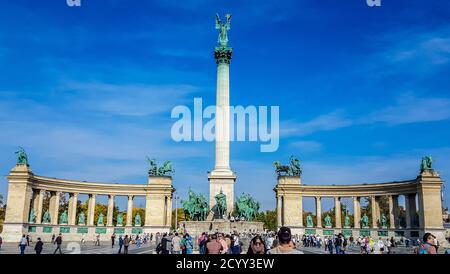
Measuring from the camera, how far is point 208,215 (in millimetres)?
67312

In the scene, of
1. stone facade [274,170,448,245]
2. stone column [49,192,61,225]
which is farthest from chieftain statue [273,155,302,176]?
stone column [49,192,61,225]

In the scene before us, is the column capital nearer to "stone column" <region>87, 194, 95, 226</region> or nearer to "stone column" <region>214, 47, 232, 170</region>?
"stone column" <region>214, 47, 232, 170</region>

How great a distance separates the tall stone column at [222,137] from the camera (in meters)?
67.9

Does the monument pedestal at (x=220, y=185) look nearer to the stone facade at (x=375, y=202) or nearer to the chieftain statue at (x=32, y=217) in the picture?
the stone facade at (x=375, y=202)

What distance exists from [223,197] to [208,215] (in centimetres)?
506

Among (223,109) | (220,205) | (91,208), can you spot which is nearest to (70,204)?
(91,208)

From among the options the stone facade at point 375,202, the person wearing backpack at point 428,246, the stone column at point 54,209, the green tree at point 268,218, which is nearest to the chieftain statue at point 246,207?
the stone facade at point 375,202

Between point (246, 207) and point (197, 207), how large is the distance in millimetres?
7706

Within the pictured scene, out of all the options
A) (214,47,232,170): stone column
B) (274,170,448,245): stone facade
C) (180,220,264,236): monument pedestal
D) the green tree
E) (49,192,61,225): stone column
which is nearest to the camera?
(180,220,264,236): monument pedestal

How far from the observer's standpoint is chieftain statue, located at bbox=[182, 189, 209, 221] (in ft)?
215

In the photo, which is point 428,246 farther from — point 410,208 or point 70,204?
point 70,204

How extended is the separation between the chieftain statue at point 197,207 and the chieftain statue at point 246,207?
16.8 ft

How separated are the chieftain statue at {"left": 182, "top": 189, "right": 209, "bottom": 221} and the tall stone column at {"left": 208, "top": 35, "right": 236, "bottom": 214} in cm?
230
